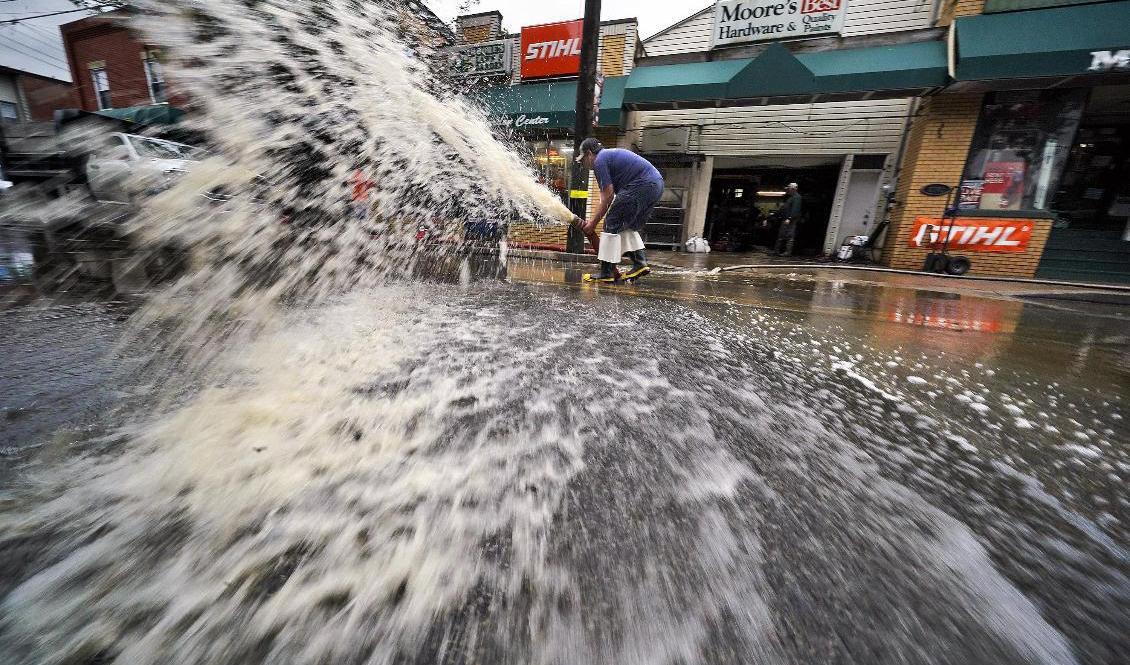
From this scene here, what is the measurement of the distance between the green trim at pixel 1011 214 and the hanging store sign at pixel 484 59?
33.9 ft

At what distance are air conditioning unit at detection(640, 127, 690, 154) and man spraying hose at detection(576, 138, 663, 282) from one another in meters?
5.93

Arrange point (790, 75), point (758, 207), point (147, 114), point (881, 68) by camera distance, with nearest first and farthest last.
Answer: point (881, 68)
point (790, 75)
point (147, 114)
point (758, 207)

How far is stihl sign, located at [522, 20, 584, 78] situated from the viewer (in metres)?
9.95

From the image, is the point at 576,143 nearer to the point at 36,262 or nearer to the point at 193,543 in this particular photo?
the point at 36,262

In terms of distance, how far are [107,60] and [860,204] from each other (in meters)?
26.9

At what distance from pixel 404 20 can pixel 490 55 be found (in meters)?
9.07

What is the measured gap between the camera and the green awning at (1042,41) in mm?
6160

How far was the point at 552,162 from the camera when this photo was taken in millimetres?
10984

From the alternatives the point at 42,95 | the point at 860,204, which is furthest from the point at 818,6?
the point at 42,95

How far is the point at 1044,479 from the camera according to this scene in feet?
4.28

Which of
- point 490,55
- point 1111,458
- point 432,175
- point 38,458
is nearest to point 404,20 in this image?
point 432,175

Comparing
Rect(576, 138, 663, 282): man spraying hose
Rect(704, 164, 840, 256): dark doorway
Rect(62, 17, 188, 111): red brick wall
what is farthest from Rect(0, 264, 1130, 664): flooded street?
Rect(62, 17, 188, 111): red brick wall

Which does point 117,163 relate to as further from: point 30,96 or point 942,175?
point 30,96

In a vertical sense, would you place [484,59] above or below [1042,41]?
above
